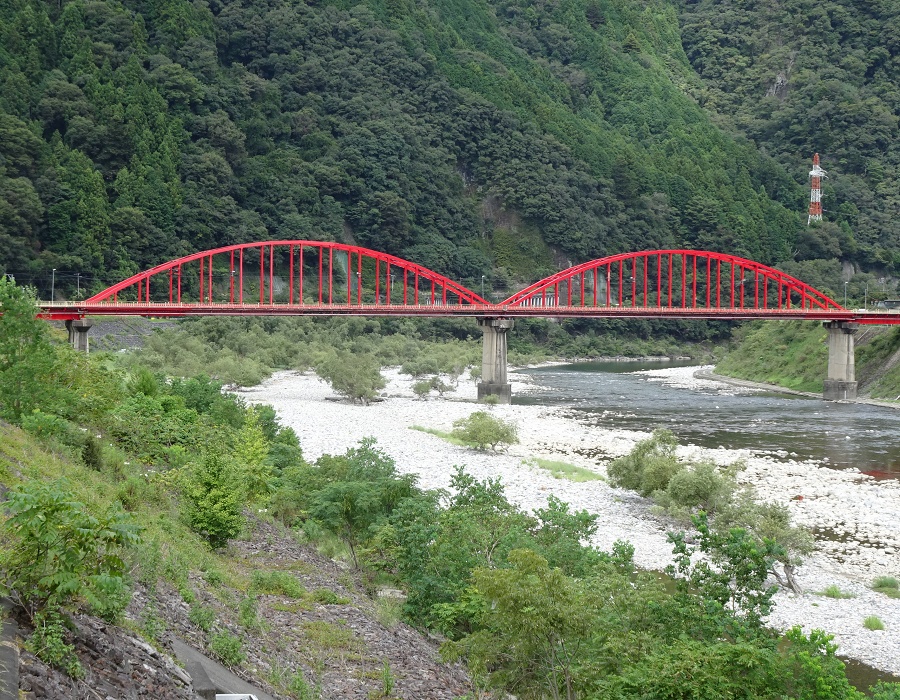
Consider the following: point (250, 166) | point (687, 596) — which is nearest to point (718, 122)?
point (250, 166)

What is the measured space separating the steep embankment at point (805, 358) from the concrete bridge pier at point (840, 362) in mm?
1509

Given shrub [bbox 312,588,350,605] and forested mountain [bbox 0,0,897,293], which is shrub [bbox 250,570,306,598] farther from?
forested mountain [bbox 0,0,897,293]

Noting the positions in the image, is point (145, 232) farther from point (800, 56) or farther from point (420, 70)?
point (800, 56)

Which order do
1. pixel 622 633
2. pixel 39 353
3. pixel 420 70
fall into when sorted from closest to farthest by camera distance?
1. pixel 622 633
2. pixel 39 353
3. pixel 420 70

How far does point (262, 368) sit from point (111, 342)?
10.8 meters

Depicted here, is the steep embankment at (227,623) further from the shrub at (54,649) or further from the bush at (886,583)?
the bush at (886,583)

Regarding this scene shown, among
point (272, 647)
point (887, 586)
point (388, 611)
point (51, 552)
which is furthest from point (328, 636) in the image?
point (887, 586)

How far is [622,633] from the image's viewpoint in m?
11.2

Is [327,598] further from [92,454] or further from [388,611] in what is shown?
[92,454]

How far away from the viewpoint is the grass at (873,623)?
1797 centimetres

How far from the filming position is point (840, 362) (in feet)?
232

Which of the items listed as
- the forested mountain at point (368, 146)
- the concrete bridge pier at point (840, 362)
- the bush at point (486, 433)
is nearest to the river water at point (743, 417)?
the concrete bridge pier at point (840, 362)

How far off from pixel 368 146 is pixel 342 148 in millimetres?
3363

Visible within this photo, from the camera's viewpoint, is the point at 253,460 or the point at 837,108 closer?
the point at 253,460
